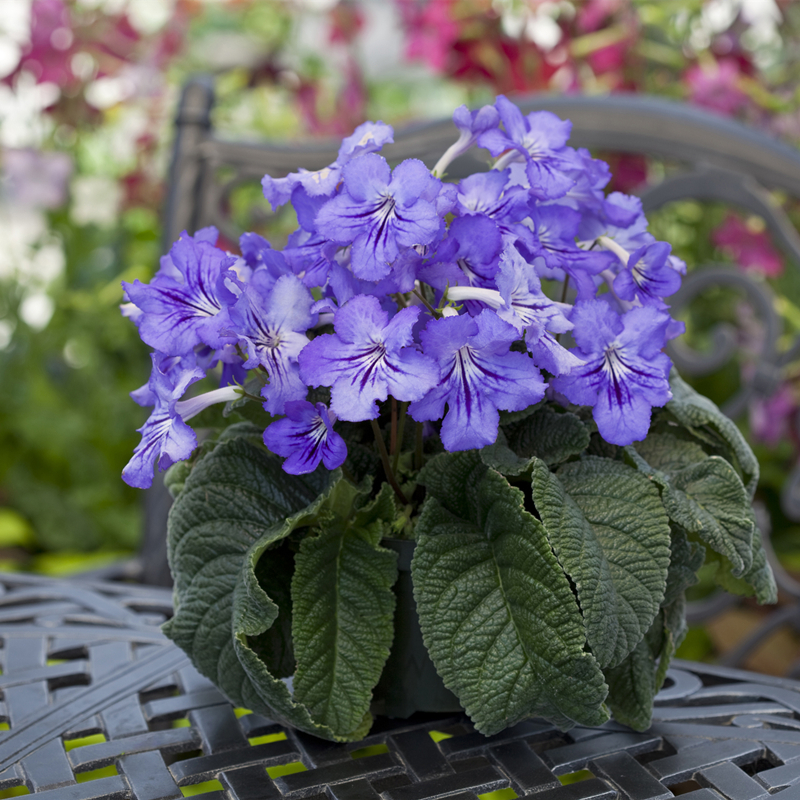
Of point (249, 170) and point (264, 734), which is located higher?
point (249, 170)

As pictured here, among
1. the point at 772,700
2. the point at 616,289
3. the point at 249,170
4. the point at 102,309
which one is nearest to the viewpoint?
the point at 616,289

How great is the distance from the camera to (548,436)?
610mm

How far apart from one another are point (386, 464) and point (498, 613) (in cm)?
12

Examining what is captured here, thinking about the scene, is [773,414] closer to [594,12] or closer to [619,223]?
[594,12]

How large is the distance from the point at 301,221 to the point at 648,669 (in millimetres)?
393

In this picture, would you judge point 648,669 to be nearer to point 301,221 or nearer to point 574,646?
point 574,646

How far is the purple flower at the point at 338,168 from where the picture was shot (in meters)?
0.61

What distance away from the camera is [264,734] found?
26.3 inches

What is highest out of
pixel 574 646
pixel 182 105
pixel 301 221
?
pixel 182 105

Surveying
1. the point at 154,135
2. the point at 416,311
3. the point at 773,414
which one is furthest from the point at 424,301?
the point at 154,135

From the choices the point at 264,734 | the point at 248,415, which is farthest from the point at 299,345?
the point at 264,734

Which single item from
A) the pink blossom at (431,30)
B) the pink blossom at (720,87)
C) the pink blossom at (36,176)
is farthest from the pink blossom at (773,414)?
the pink blossom at (36,176)

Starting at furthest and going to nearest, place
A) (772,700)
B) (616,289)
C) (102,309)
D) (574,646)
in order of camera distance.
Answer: (102,309) → (772,700) → (616,289) → (574,646)

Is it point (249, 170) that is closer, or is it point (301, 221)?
point (301, 221)
